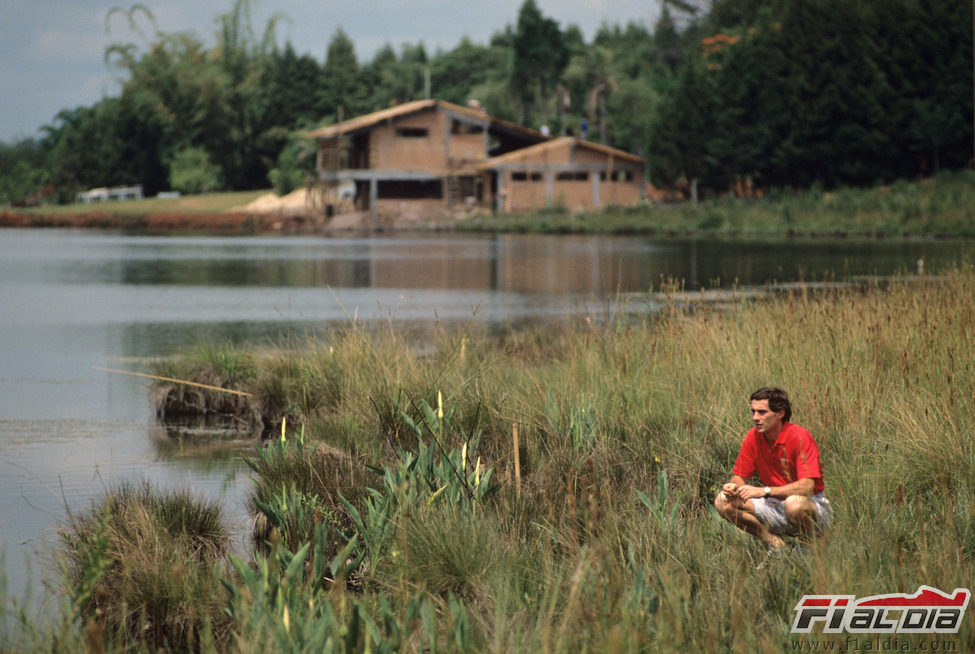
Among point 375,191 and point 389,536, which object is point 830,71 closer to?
point 375,191

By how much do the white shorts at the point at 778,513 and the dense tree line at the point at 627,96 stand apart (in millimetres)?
44730

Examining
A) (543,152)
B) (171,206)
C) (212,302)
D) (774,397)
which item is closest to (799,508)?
(774,397)

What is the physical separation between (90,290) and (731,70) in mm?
37365

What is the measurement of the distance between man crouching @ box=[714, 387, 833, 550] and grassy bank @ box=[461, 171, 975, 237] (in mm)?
37615

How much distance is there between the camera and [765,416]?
5.67 metres

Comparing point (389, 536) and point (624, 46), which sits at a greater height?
point (624, 46)

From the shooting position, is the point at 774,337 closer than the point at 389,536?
No

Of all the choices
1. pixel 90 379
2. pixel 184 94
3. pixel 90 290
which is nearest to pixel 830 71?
pixel 90 290

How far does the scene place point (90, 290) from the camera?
26688mm

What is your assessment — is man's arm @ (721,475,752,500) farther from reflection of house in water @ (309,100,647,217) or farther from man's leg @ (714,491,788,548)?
reflection of house in water @ (309,100,647,217)

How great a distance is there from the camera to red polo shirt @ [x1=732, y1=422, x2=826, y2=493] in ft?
18.4

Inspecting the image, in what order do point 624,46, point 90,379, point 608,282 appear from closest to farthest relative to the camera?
point 90,379 → point 608,282 → point 624,46

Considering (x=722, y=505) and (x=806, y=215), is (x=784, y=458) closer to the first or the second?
(x=722, y=505)

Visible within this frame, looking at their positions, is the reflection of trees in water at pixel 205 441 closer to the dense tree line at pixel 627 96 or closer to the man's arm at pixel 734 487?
the man's arm at pixel 734 487
